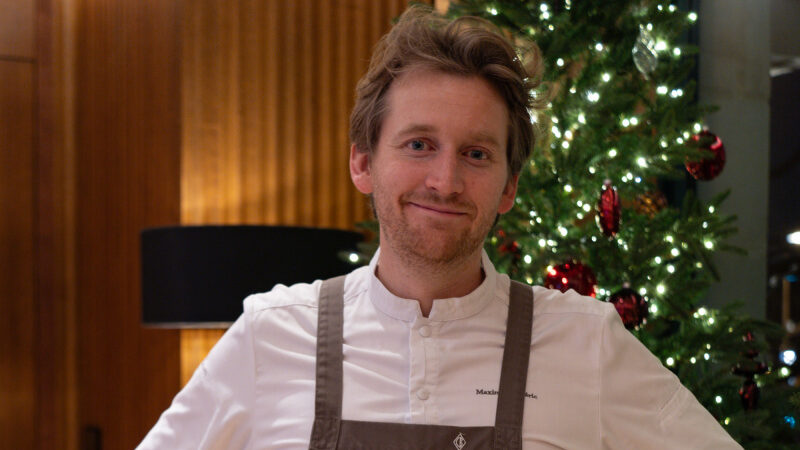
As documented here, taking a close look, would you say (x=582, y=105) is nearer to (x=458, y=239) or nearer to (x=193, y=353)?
(x=458, y=239)

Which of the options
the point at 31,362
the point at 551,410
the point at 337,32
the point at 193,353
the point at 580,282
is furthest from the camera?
the point at 31,362

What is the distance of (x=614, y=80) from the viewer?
2.22 m

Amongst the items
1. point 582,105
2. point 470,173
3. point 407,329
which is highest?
point 582,105

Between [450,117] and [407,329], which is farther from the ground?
[450,117]

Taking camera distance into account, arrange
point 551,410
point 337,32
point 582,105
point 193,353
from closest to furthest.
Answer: point 551,410
point 582,105
point 193,353
point 337,32

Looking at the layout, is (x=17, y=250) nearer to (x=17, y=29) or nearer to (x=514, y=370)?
(x=17, y=29)

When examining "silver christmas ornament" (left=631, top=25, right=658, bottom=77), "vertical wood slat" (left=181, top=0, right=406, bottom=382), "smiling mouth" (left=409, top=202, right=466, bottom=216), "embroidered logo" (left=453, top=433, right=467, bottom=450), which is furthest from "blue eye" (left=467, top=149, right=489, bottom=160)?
"vertical wood slat" (left=181, top=0, right=406, bottom=382)

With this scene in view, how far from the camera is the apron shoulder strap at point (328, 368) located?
139cm

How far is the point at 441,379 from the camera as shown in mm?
1421

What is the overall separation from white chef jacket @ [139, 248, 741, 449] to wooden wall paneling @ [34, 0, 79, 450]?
9.48 ft

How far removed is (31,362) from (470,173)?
10.5 feet

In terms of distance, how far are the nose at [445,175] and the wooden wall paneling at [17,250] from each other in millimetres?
3154

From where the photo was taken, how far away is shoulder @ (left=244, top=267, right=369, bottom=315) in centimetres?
153

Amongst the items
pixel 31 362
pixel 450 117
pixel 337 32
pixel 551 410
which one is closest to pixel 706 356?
pixel 551 410
